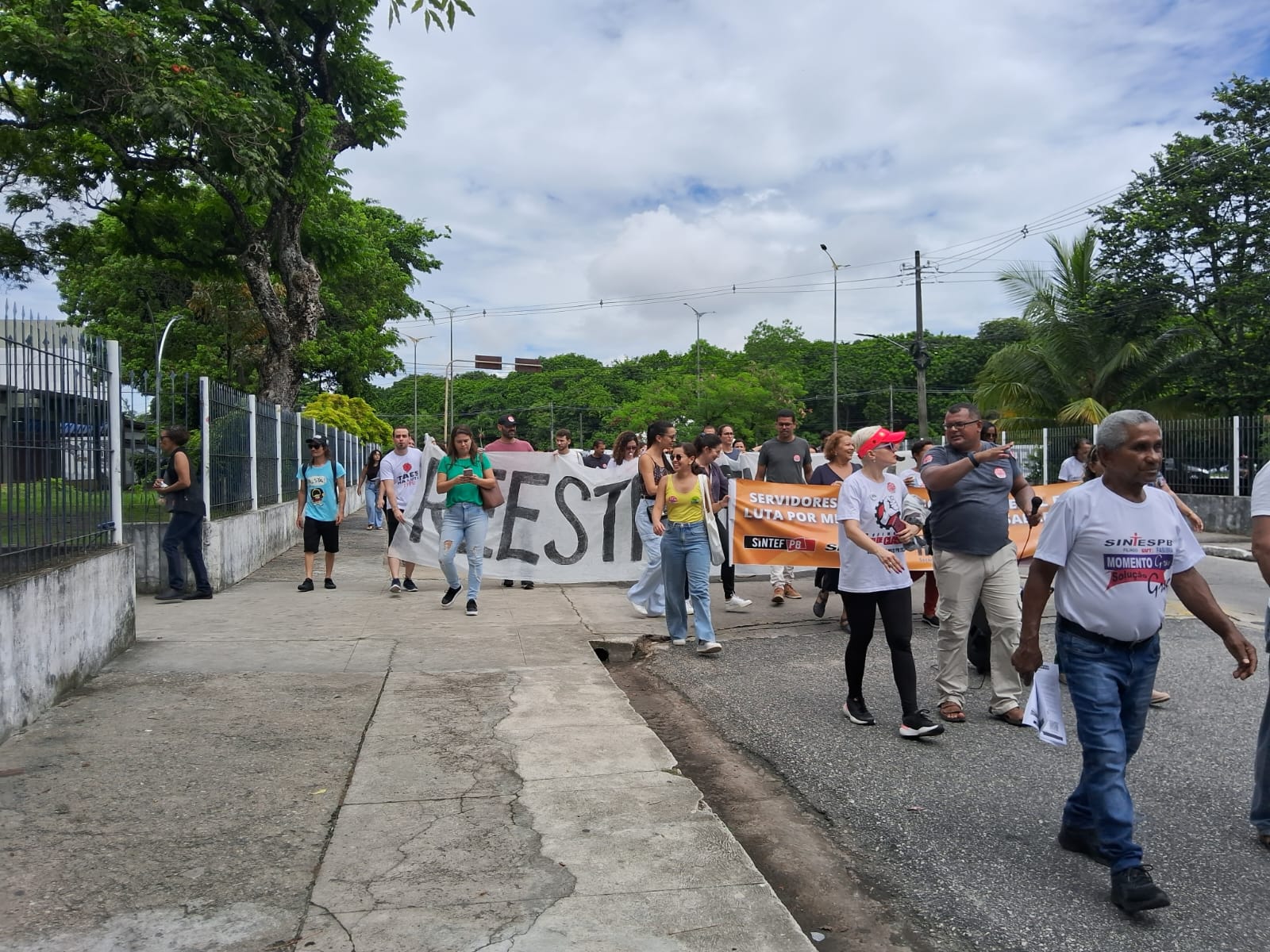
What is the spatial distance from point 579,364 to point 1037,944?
11160 centimetres

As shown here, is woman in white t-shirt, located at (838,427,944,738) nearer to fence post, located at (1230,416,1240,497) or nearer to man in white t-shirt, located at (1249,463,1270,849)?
man in white t-shirt, located at (1249,463,1270,849)

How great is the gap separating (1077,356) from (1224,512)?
317 inches

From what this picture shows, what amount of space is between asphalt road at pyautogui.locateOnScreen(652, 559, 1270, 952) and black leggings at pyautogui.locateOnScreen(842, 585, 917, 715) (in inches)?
10.1

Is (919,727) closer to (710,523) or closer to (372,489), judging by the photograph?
(710,523)

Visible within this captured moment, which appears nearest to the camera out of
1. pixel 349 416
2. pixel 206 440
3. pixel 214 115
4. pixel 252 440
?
pixel 206 440

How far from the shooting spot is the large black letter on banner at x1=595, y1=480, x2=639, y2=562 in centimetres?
1143

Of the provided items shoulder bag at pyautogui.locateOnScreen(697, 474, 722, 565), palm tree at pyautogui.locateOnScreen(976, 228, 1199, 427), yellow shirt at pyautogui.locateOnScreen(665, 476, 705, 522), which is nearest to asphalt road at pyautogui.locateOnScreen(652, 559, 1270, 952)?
yellow shirt at pyautogui.locateOnScreen(665, 476, 705, 522)

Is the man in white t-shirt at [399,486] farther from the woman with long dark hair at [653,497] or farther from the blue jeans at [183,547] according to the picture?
the woman with long dark hair at [653,497]

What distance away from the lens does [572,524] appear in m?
11.4

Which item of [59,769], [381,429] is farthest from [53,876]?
[381,429]

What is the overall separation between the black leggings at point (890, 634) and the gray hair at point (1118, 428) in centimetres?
182

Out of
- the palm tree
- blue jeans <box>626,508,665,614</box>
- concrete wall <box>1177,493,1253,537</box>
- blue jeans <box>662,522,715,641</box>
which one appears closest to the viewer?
blue jeans <box>662,522,715,641</box>

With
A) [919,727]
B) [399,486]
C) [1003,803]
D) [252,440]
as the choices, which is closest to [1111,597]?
[1003,803]

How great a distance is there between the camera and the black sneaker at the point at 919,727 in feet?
17.4
